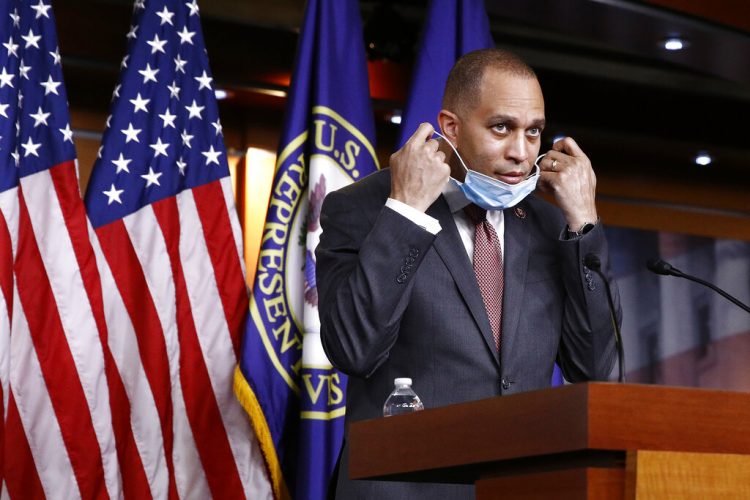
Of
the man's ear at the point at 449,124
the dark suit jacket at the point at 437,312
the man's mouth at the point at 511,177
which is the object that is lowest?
the dark suit jacket at the point at 437,312

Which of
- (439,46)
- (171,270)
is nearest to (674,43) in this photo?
(439,46)

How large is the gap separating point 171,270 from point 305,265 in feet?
1.62

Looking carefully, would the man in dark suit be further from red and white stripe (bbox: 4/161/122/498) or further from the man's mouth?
red and white stripe (bbox: 4/161/122/498)

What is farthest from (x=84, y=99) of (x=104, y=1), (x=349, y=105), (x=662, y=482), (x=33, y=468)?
(x=662, y=482)

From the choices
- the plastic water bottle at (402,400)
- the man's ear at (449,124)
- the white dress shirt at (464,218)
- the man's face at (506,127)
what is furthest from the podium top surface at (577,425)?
the man's ear at (449,124)

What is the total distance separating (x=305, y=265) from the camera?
435cm

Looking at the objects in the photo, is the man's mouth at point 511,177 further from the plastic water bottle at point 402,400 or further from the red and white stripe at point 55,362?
the red and white stripe at point 55,362

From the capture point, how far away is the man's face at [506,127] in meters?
2.56

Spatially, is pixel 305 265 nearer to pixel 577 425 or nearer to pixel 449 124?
pixel 449 124

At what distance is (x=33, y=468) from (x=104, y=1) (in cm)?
230

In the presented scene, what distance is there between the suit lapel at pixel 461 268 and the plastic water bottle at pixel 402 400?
0.67 ft

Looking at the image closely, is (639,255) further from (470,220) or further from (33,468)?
(470,220)

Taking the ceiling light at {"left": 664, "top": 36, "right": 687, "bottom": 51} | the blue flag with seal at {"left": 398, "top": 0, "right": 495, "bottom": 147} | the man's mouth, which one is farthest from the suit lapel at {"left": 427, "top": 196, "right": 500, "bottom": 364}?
the ceiling light at {"left": 664, "top": 36, "right": 687, "bottom": 51}

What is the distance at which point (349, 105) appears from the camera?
4.59 m
